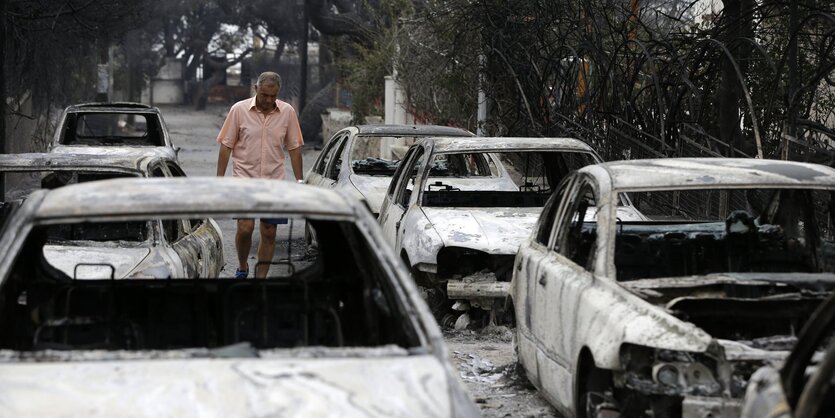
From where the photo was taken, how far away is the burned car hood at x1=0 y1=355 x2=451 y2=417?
12.0 feet

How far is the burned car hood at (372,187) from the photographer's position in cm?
1237

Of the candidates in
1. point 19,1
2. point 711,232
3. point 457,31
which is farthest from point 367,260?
point 19,1

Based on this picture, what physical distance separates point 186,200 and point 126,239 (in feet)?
12.4

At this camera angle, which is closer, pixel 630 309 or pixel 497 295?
pixel 630 309

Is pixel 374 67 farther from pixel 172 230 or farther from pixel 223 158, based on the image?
pixel 172 230

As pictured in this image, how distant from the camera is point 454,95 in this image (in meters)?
20.9

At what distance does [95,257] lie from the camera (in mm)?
7559

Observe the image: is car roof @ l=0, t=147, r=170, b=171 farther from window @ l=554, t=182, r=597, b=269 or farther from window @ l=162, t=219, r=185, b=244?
window @ l=554, t=182, r=597, b=269

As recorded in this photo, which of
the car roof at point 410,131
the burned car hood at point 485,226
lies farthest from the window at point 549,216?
the car roof at point 410,131

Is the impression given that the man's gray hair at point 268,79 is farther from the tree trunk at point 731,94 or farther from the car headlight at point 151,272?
the tree trunk at point 731,94

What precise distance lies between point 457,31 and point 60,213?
15.8 m

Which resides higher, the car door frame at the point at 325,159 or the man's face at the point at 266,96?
the man's face at the point at 266,96

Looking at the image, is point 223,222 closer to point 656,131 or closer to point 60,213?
point 656,131

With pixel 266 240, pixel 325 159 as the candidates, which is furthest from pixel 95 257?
pixel 325 159
